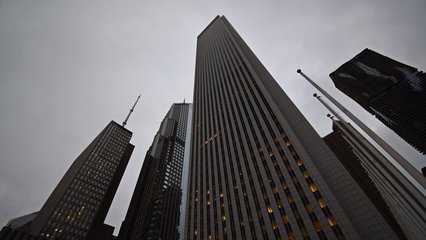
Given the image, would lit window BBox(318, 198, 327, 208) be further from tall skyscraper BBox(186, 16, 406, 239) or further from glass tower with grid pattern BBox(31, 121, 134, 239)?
glass tower with grid pattern BBox(31, 121, 134, 239)

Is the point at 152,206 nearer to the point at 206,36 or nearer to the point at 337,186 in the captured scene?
the point at 206,36

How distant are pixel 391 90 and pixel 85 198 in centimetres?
16422

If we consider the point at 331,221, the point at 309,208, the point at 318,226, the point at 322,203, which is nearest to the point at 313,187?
the point at 322,203

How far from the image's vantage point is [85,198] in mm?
122875

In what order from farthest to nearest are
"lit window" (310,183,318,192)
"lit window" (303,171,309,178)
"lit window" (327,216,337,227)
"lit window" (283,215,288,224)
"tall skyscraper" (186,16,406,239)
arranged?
"lit window" (303,171,309,178) → "lit window" (310,183,318,192) → "lit window" (283,215,288,224) → "tall skyscraper" (186,16,406,239) → "lit window" (327,216,337,227)

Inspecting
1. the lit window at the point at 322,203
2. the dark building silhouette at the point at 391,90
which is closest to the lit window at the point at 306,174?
the lit window at the point at 322,203

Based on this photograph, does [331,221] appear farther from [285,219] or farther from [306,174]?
[306,174]

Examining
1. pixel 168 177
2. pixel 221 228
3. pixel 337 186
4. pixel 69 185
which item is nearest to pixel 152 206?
pixel 168 177

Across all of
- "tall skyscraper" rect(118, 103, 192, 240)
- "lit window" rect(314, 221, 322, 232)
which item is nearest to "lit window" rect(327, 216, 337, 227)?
"lit window" rect(314, 221, 322, 232)

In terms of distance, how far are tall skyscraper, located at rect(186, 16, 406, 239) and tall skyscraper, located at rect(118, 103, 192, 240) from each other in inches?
2964

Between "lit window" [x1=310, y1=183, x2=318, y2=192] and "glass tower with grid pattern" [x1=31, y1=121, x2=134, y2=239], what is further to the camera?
"glass tower with grid pattern" [x1=31, y1=121, x2=134, y2=239]

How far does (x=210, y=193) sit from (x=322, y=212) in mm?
29444

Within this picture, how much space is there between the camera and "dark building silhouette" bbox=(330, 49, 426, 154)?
7756 cm

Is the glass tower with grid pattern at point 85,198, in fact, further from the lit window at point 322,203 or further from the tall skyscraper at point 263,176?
the lit window at point 322,203
